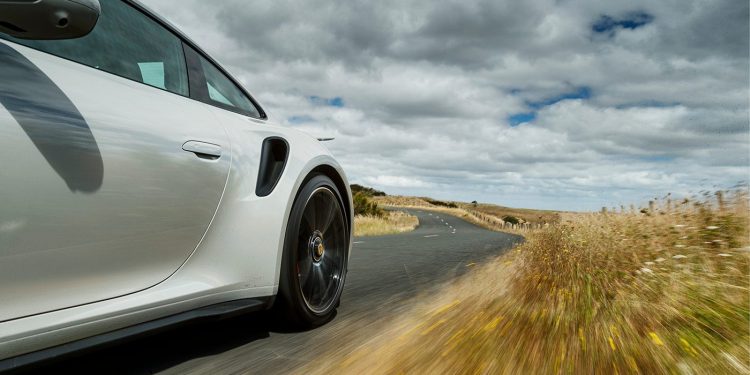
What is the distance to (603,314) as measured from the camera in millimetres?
3166

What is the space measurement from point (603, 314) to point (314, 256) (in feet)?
5.70

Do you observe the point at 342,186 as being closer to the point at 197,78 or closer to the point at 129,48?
the point at 197,78

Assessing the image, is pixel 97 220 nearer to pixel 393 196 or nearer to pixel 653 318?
pixel 653 318

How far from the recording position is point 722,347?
2359mm

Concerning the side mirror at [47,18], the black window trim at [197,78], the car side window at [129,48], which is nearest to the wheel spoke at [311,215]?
the black window trim at [197,78]

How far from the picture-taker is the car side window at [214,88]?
273 centimetres

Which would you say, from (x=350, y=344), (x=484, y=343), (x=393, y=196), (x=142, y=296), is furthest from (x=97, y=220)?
(x=393, y=196)

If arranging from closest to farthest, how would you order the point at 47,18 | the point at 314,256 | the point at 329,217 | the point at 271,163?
the point at 47,18 < the point at 271,163 < the point at 314,256 < the point at 329,217

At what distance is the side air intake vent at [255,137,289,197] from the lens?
273 centimetres

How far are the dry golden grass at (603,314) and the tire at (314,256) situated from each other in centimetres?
38

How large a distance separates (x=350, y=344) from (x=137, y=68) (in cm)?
175

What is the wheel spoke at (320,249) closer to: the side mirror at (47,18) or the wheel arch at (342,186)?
the wheel arch at (342,186)

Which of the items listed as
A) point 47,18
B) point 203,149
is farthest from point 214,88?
point 47,18

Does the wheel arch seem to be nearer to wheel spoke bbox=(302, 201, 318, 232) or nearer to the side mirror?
wheel spoke bbox=(302, 201, 318, 232)
